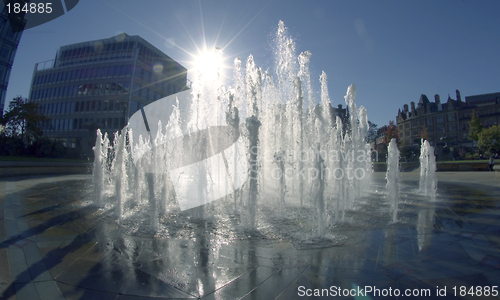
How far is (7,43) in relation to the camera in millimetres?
31219

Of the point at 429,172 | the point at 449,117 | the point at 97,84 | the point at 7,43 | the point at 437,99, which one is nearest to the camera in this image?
the point at 429,172

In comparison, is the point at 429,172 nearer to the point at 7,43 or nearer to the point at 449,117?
the point at 7,43

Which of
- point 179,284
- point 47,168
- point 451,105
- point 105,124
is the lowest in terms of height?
point 179,284

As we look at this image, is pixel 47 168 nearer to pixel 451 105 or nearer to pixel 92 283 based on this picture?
pixel 92 283

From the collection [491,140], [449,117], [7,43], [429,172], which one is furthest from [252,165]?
[449,117]

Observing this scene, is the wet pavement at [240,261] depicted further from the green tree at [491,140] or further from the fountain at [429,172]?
the green tree at [491,140]

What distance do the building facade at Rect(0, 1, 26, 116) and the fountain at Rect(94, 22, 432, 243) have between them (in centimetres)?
2934

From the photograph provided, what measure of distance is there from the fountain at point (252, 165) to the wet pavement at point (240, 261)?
68cm

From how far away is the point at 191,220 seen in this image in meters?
5.70

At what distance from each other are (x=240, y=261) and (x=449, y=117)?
7147cm

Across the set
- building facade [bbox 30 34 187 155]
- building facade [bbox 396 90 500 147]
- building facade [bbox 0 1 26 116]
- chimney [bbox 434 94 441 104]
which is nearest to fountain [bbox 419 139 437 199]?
building facade [bbox 30 34 187 155]

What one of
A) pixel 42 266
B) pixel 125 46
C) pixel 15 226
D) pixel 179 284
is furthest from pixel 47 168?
pixel 125 46

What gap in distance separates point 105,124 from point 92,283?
4334cm

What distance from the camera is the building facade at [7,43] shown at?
97.2ft
